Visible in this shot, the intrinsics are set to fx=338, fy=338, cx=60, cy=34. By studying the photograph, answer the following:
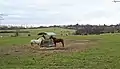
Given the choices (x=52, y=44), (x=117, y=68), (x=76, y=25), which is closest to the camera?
(x=117, y=68)

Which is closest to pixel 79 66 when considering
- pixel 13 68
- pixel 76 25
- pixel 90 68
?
pixel 90 68

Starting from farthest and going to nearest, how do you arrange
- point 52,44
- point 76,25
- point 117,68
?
point 76,25 < point 52,44 < point 117,68

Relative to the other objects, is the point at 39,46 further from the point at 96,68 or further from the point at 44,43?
the point at 96,68

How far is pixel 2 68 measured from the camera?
20.4 metres

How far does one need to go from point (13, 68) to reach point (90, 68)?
4617mm

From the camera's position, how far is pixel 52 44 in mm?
41281

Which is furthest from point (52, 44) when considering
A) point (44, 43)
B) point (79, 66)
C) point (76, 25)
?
point (76, 25)

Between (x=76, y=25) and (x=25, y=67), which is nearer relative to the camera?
(x=25, y=67)

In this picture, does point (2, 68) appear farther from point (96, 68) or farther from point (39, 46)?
point (39, 46)

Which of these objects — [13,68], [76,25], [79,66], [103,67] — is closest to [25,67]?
[13,68]

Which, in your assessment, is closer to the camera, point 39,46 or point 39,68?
point 39,68

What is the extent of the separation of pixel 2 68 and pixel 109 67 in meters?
6.45

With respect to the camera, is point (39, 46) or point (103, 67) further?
point (39, 46)

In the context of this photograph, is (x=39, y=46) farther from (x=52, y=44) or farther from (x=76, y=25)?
(x=76, y=25)
